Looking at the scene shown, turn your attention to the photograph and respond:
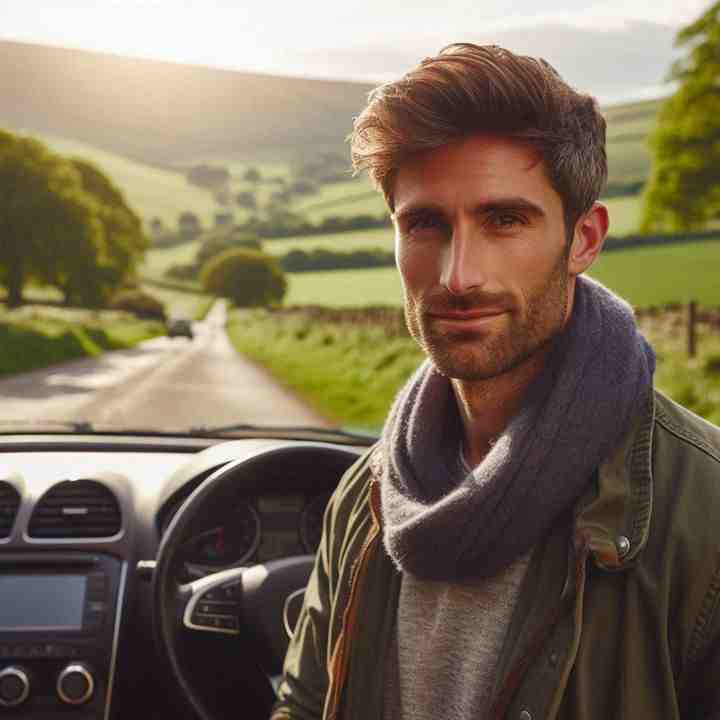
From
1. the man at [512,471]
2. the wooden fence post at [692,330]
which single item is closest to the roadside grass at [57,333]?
A: the man at [512,471]

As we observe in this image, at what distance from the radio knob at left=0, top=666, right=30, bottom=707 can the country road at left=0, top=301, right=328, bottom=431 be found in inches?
64.4

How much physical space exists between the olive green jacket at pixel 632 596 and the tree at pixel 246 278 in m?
3.20

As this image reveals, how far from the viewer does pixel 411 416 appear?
2.11 metres

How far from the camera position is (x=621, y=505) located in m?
1.66

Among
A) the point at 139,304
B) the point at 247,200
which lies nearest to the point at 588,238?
the point at 247,200

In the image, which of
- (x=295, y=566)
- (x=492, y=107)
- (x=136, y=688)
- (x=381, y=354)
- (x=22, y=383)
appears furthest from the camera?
(x=381, y=354)

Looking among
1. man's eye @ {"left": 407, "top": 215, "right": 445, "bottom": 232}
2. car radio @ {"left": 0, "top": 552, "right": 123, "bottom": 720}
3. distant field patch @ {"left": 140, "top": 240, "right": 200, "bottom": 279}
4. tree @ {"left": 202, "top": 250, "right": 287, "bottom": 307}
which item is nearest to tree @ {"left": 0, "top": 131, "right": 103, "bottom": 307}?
distant field patch @ {"left": 140, "top": 240, "right": 200, "bottom": 279}

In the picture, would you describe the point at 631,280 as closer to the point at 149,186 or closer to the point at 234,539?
the point at 149,186

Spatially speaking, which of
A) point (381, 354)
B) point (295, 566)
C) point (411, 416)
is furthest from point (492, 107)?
point (381, 354)

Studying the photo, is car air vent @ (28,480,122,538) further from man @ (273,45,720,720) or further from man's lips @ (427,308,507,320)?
man's lips @ (427,308,507,320)

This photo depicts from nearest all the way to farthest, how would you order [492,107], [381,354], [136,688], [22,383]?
[492,107] < [136,688] < [22,383] < [381,354]

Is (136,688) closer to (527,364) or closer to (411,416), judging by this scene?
(411,416)

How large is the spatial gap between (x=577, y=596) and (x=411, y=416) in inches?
22.5

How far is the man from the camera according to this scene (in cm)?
162
